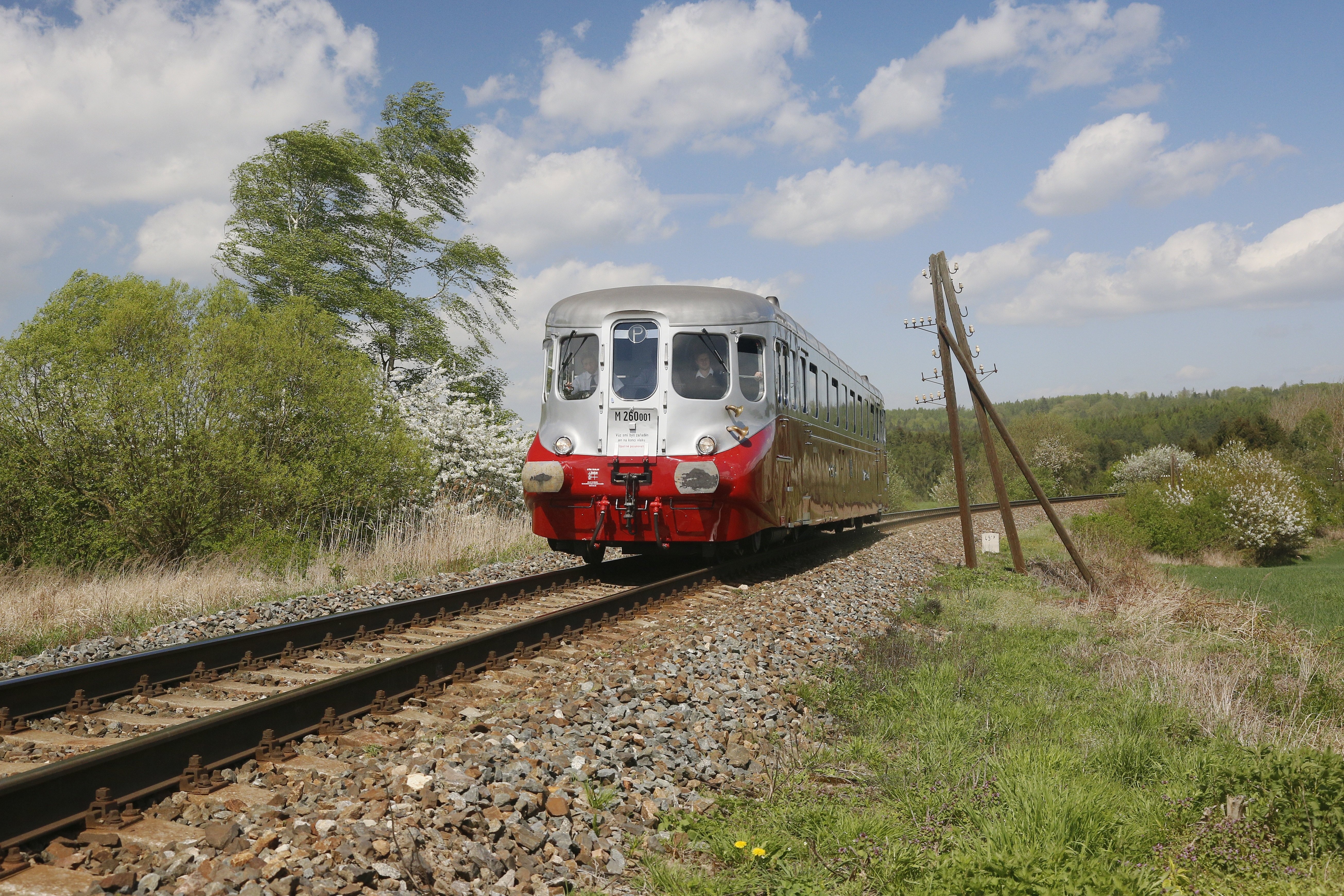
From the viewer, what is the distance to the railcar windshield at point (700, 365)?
33.7 ft

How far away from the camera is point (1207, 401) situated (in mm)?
141625

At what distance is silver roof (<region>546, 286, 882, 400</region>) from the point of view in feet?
34.5

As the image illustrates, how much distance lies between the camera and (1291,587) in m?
21.4

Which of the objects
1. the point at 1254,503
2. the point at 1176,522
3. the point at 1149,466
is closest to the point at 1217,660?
the point at 1176,522

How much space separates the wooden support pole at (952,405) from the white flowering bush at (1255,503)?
77.1 ft

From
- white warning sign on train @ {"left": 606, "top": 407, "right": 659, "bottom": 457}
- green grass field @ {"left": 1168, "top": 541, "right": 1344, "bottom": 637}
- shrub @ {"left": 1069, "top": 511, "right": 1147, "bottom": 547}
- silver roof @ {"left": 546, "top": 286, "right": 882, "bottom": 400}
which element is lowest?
green grass field @ {"left": 1168, "top": 541, "right": 1344, "bottom": 637}

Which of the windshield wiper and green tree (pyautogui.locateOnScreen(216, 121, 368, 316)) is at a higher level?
green tree (pyautogui.locateOnScreen(216, 121, 368, 316))

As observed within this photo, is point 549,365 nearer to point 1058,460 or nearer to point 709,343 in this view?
point 709,343

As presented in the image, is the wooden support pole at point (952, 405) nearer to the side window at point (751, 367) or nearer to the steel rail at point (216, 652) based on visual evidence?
the side window at point (751, 367)

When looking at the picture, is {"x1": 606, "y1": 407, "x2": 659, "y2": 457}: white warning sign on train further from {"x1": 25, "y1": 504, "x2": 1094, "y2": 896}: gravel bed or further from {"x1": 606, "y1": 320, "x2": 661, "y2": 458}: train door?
{"x1": 25, "y1": 504, "x2": 1094, "y2": 896}: gravel bed

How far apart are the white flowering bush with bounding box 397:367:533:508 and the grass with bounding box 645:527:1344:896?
1456 centimetres

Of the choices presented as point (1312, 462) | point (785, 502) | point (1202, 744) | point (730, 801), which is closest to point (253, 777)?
point (730, 801)

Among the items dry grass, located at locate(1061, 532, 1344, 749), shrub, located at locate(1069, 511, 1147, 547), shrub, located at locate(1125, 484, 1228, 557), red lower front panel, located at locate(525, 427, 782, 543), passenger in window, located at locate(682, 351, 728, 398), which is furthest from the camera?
shrub, located at locate(1125, 484, 1228, 557)

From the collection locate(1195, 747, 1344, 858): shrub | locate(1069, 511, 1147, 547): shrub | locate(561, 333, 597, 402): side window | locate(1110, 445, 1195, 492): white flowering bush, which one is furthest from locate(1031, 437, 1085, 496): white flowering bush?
locate(1195, 747, 1344, 858): shrub
